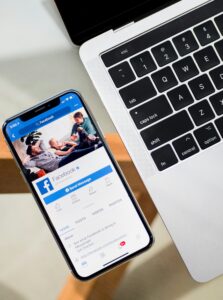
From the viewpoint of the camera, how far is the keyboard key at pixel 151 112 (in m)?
0.47

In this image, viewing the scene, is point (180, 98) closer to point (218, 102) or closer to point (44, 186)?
point (218, 102)

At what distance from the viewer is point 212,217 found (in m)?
0.48

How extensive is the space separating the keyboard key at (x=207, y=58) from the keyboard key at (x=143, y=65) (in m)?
0.04

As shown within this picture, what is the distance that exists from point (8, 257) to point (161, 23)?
1.21 ft

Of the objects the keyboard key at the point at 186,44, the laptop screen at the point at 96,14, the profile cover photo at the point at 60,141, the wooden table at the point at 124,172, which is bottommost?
the wooden table at the point at 124,172

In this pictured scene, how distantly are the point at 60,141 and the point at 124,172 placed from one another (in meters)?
0.08

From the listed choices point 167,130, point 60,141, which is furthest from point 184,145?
point 60,141

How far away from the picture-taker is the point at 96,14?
0.51 m

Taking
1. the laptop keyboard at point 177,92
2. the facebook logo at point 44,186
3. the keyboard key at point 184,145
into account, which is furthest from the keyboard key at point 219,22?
the facebook logo at point 44,186

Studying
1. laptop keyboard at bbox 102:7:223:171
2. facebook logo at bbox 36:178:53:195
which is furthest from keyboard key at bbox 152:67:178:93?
facebook logo at bbox 36:178:53:195

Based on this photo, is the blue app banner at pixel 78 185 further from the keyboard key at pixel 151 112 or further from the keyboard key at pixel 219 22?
the keyboard key at pixel 219 22

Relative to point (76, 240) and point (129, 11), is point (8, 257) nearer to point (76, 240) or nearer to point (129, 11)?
point (76, 240)

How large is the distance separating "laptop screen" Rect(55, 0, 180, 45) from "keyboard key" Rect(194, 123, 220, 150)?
141mm

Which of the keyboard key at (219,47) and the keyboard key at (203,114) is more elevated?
the keyboard key at (219,47)
